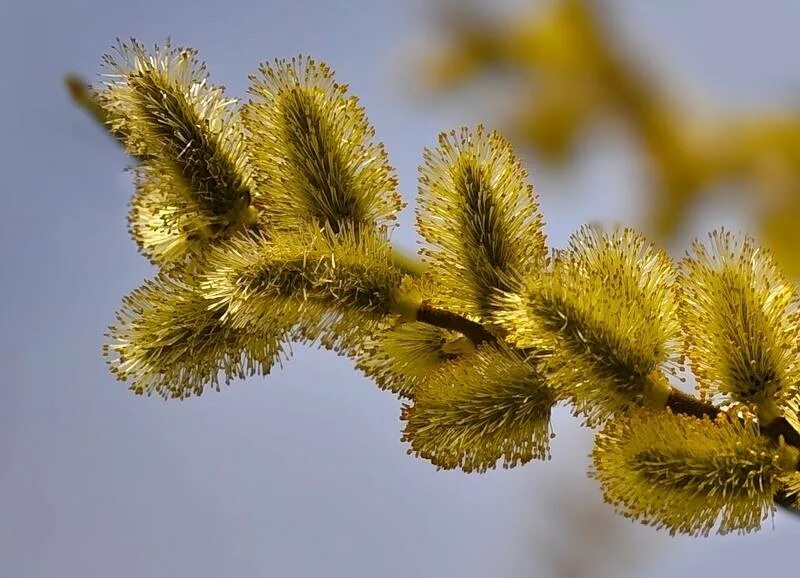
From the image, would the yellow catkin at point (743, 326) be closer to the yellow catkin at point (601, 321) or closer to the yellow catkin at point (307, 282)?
the yellow catkin at point (601, 321)

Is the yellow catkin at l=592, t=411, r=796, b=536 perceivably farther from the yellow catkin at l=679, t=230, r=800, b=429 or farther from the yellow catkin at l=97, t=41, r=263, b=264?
the yellow catkin at l=97, t=41, r=263, b=264

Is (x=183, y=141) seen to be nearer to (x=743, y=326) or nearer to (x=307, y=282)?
(x=307, y=282)

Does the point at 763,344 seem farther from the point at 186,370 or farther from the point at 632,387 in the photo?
the point at 186,370

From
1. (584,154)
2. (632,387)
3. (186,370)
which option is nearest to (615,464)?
(632,387)

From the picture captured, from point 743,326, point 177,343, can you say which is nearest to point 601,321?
point 743,326

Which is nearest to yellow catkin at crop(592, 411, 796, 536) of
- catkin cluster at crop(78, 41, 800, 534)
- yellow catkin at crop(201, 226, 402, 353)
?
catkin cluster at crop(78, 41, 800, 534)

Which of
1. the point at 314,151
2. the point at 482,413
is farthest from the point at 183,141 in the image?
the point at 482,413

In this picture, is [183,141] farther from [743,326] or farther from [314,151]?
[743,326]
